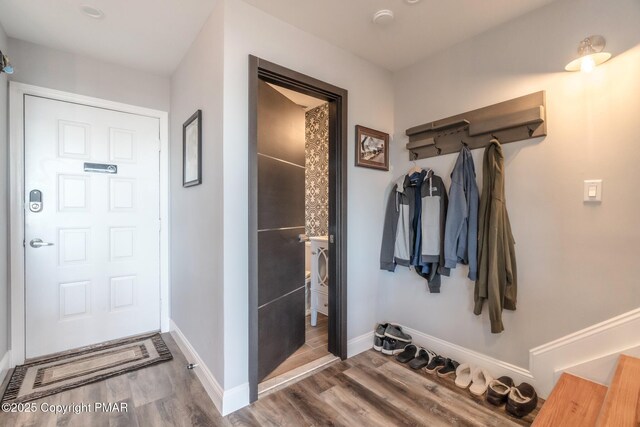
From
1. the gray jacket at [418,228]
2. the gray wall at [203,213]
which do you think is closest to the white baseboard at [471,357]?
the gray jacket at [418,228]

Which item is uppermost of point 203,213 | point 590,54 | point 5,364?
point 590,54

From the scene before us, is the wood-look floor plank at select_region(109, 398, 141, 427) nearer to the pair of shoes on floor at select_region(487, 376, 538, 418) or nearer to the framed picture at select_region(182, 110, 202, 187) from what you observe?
the framed picture at select_region(182, 110, 202, 187)

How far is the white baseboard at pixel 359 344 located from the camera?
2.35m

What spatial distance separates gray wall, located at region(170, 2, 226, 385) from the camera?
176cm

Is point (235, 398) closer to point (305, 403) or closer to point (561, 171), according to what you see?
point (305, 403)

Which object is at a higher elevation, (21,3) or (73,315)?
(21,3)

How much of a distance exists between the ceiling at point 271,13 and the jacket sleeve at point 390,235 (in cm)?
114

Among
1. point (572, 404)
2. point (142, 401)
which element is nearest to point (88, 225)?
point (142, 401)

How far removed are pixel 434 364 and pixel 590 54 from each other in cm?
216

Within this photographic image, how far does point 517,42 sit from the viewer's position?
192 centimetres

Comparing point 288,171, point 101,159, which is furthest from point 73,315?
point 288,171

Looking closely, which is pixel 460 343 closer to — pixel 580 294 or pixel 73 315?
pixel 580 294

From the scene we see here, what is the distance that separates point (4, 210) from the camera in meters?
2.08

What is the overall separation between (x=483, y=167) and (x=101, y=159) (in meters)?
3.13
